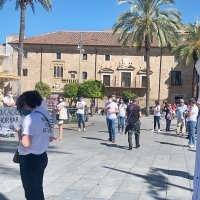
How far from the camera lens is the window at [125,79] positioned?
56.0 metres

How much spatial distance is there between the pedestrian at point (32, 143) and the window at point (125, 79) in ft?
171

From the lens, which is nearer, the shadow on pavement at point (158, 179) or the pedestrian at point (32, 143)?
the pedestrian at point (32, 143)

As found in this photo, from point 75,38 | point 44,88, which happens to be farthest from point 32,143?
point 75,38

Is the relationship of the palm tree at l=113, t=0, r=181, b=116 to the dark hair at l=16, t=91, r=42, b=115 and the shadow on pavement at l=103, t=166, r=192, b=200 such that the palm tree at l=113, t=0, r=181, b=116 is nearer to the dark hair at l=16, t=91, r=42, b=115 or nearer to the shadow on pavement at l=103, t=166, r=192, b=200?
the shadow on pavement at l=103, t=166, r=192, b=200

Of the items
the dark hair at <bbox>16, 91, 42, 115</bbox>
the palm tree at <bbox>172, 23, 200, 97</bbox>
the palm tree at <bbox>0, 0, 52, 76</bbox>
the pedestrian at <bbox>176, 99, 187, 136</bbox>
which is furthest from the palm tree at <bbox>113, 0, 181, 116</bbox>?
the dark hair at <bbox>16, 91, 42, 115</bbox>

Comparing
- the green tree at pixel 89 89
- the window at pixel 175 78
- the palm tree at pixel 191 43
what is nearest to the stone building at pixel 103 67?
the window at pixel 175 78

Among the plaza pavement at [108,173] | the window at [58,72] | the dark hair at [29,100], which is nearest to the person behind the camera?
the dark hair at [29,100]

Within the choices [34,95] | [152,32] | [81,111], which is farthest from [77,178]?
[152,32]

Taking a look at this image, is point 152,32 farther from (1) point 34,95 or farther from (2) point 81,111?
→ (1) point 34,95

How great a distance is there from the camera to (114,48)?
55156mm

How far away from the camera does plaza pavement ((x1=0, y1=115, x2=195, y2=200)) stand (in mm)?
5949

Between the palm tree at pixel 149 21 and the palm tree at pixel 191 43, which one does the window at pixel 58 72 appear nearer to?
the palm tree at pixel 191 43

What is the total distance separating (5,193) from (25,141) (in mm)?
2275

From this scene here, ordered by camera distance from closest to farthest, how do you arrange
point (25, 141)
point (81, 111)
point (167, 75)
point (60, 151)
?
1. point (25, 141)
2. point (60, 151)
3. point (81, 111)
4. point (167, 75)
